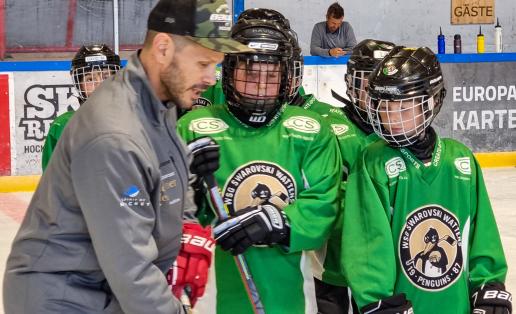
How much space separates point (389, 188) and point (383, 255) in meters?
0.19

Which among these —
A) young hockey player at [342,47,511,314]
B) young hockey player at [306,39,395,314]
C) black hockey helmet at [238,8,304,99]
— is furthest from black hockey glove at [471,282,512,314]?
black hockey helmet at [238,8,304,99]

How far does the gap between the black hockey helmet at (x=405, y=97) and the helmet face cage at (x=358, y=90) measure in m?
0.68

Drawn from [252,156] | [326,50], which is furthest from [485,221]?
[326,50]

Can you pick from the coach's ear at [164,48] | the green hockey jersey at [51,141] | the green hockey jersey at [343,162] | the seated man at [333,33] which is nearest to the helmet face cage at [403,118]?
the green hockey jersey at [343,162]

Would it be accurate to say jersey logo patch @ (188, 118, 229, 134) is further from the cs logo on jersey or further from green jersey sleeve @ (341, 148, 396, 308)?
the cs logo on jersey

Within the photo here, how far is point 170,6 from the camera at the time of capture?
1.96 metres

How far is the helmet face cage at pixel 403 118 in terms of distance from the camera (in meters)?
2.68

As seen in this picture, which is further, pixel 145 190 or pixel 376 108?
pixel 376 108

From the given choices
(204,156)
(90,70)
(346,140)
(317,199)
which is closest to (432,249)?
(317,199)

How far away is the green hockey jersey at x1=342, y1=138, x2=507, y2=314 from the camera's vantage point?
2648 millimetres

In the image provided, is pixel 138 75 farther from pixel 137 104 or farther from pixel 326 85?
pixel 326 85

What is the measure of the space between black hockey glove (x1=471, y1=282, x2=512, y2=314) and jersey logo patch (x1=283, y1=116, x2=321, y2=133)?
2.07 feet

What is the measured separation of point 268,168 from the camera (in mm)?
2811

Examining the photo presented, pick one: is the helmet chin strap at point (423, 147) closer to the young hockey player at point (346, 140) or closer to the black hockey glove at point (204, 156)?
the young hockey player at point (346, 140)
